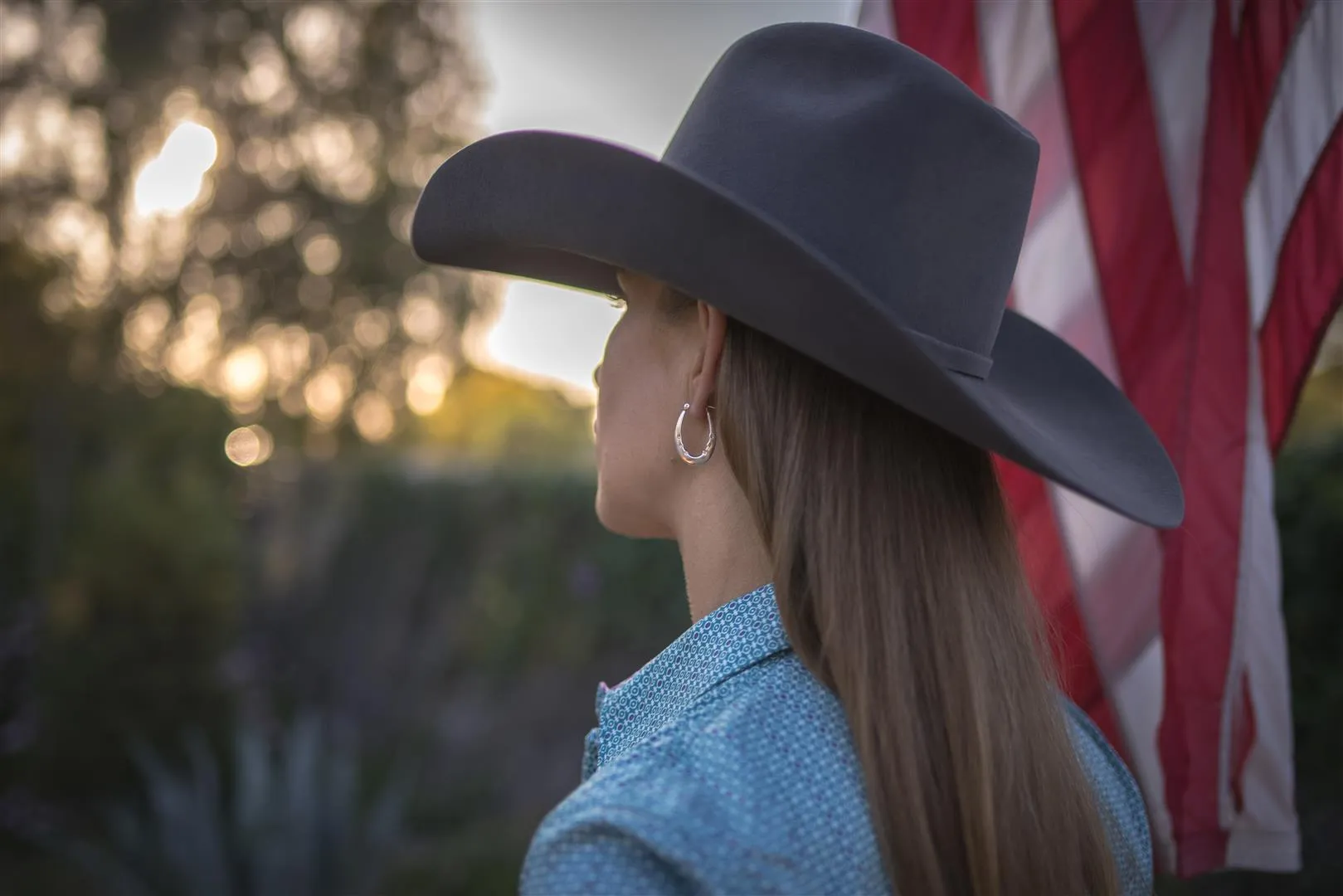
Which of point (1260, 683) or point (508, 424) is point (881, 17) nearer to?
point (1260, 683)

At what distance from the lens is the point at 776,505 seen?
1211 mm

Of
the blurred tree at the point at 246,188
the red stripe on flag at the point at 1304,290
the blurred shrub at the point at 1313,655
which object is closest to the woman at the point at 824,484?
the red stripe on flag at the point at 1304,290

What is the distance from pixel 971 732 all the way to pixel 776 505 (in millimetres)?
352

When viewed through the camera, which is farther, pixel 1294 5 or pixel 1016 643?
pixel 1294 5

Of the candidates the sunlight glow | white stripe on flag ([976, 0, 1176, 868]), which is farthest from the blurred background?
white stripe on flag ([976, 0, 1176, 868])

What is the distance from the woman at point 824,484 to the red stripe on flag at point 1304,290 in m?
0.68

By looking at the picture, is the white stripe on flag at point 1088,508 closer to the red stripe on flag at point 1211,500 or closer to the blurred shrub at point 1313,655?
the red stripe on flag at point 1211,500

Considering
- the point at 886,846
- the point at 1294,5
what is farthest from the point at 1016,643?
the point at 1294,5

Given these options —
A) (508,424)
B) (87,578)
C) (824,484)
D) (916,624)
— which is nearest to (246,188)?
(87,578)

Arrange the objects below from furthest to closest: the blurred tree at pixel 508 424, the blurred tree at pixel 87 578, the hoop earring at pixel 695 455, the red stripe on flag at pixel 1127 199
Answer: the blurred tree at pixel 508 424 < the blurred tree at pixel 87 578 < the red stripe on flag at pixel 1127 199 < the hoop earring at pixel 695 455

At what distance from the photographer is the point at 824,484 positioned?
120 centimetres

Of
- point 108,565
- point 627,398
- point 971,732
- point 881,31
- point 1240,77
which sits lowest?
point 971,732

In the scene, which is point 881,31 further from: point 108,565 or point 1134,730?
point 108,565

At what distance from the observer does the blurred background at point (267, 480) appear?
6.32 m
